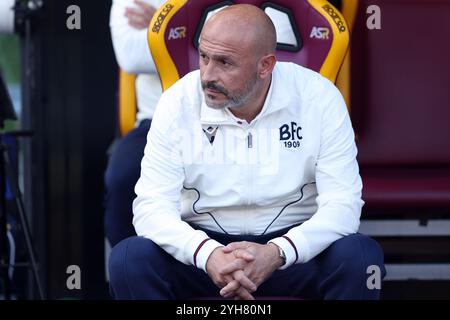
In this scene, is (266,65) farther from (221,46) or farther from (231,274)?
(231,274)

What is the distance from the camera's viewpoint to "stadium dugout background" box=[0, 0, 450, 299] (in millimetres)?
4062

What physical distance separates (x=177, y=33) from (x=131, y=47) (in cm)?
47

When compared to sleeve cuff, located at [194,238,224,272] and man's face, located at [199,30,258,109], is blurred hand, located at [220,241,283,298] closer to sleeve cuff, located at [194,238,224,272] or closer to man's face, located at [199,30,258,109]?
sleeve cuff, located at [194,238,224,272]

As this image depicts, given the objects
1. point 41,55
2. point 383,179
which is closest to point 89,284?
point 41,55

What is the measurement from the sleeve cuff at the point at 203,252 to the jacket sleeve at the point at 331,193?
0.17m

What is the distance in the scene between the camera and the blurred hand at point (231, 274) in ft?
9.77

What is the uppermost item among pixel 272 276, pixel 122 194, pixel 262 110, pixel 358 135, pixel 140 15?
pixel 140 15

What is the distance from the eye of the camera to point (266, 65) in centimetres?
316

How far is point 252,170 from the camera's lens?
3174mm

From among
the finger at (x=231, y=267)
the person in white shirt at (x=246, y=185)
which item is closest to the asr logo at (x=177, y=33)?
the person in white shirt at (x=246, y=185)

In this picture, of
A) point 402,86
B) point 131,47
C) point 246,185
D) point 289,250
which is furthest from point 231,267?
point 402,86

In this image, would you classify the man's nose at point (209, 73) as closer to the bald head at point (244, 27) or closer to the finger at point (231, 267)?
the bald head at point (244, 27)

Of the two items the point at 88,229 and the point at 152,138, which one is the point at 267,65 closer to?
the point at 152,138

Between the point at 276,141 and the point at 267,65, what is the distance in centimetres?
22
